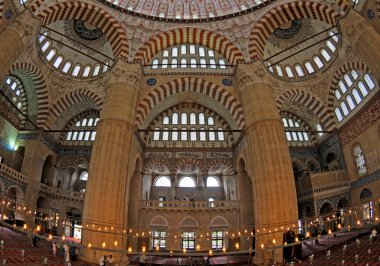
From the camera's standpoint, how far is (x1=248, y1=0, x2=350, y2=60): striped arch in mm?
16239

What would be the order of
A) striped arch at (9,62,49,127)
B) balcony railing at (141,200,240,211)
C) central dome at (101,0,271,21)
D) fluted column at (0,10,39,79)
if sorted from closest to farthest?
fluted column at (0,10,39,79) < central dome at (101,0,271,21) < striped arch at (9,62,49,127) < balcony railing at (141,200,240,211)

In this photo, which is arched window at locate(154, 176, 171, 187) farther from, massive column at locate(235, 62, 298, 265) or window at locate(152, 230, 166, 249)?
massive column at locate(235, 62, 298, 265)

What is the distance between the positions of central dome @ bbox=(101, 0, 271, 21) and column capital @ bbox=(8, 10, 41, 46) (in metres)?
4.83

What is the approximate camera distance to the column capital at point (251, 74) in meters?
15.7

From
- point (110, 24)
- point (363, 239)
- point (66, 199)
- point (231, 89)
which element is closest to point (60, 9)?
point (110, 24)

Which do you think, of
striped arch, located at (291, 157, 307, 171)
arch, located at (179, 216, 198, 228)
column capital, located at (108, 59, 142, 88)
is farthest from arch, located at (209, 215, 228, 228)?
column capital, located at (108, 59, 142, 88)


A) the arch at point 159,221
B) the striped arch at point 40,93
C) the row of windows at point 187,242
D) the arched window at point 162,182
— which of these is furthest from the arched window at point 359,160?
the striped arch at point 40,93

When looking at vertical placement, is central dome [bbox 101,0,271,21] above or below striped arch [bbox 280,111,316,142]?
above

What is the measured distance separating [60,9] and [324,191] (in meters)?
19.2

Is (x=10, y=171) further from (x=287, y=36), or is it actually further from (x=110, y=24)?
(x=287, y=36)

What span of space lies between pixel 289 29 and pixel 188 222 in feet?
51.0

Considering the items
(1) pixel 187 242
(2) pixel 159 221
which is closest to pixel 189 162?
(2) pixel 159 221

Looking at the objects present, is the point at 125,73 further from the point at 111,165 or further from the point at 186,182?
the point at 186,182

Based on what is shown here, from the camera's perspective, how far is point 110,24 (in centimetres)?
1748
